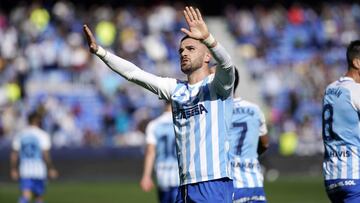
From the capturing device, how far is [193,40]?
7711 mm

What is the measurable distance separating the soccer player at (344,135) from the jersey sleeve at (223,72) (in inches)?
66.2

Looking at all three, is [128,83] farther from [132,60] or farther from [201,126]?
[201,126]

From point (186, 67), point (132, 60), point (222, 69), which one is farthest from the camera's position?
point (132, 60)

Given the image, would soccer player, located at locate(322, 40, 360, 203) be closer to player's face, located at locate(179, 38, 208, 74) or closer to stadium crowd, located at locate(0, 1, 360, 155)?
player's face, located at locate(179, 38, 208, 74)

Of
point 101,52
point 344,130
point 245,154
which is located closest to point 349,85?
point 344,130

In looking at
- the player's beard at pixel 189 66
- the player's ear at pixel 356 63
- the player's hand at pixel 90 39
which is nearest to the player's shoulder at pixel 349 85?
the player's ear at pixel 356 63

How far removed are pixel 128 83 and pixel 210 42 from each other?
1941 cm

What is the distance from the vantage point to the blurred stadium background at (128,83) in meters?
23.6

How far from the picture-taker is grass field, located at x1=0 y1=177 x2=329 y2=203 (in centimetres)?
1831

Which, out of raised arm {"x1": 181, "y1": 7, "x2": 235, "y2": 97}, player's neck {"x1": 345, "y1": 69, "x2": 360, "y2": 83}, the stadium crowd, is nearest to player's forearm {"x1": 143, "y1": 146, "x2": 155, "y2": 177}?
player's neck {"x1": 345, "y1": 69, "x2": 360, "y2": 83}

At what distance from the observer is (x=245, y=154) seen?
31.5ft

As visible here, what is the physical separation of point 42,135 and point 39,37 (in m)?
10.7

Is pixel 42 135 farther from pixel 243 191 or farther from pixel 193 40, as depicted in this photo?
pixel 193 40

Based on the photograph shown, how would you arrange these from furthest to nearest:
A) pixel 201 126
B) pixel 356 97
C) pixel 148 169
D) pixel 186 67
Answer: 1. pixel 148 169
2. pixel 356 97
3. pixel 201 126
4. pixel 186 67
